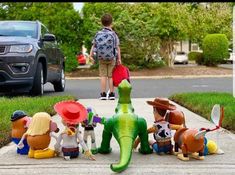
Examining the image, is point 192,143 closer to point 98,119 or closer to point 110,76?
point 98,119

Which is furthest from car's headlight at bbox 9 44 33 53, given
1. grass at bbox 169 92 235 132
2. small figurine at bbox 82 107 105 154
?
small figurine at bbox 82 107 105 154

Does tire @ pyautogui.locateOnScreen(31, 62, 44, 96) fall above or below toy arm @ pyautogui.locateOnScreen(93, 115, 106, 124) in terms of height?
below

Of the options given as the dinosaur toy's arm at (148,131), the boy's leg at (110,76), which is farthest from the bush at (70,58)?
the dinosaur toy's arm at (148,131)

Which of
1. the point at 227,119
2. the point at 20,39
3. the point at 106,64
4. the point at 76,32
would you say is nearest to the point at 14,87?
the point at 20,39

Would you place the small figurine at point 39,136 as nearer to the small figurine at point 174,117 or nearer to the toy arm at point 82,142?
the toy arm at point 82,142

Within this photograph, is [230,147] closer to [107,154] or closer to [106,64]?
[107,154]

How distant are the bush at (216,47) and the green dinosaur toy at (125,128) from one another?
73.8 ft

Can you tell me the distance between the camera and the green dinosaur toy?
448cm

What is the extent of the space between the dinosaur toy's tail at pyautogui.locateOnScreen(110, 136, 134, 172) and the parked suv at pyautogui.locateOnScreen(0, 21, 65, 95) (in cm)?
554

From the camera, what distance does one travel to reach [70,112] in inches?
184

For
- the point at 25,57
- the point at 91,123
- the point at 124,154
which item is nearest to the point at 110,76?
the point at 25,57

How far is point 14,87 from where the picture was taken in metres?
9.91

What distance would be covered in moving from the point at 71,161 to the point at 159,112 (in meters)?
0.94

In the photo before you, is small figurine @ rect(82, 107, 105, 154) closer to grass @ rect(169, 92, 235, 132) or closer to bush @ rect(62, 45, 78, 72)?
grass @ rect(169, 92, 235, 132)
